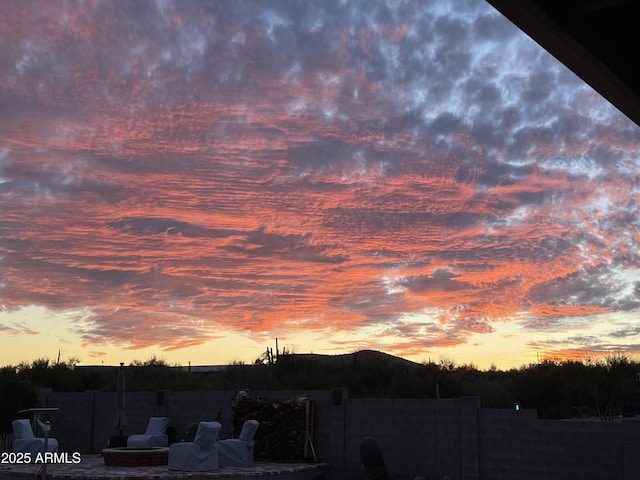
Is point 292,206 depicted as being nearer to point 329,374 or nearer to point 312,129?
point 312,129

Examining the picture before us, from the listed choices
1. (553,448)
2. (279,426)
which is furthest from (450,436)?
(279,426)

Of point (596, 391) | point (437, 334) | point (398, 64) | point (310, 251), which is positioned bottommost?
point (596, 391)

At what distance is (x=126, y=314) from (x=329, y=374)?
9.90 meters

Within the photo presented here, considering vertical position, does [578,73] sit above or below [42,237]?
below

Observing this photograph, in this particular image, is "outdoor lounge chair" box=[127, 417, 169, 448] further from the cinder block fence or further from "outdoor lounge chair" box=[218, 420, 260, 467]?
"outdoor lounge chair" box=[218, 420, 260, 467]

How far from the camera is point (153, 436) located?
17.4 m

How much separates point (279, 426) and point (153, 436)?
3.18 metres

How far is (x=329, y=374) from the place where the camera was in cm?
3064

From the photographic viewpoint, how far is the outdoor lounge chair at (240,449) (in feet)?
50.2

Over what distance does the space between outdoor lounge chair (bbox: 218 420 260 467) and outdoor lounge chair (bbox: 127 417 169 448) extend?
2564 mm

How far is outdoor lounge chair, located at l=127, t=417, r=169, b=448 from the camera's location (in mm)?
16859

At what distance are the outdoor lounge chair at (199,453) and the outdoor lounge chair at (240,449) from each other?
0.66 m

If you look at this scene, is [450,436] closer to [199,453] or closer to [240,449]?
[240,449]

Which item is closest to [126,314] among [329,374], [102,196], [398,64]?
[102,196]
